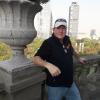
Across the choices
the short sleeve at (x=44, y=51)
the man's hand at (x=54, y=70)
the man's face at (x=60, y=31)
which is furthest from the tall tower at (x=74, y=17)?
the man's hand at (x=54, y=70)

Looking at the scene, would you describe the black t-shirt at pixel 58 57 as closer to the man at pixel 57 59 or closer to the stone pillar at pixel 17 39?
the man at pixel 57 59

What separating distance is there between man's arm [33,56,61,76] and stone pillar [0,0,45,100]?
0.10 m

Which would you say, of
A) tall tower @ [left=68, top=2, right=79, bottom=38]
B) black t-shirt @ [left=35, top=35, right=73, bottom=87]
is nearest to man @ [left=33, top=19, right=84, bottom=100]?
black t-shirt @ [left=35, top=35, right=73, bottom=87]

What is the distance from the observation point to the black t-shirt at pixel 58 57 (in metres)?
2.73

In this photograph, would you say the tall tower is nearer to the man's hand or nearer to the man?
the man

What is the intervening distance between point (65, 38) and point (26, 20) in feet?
2.24

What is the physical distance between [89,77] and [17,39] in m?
2.21

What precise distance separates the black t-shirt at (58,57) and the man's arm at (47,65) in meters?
0.06

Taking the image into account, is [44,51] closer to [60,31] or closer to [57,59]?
[57,59]

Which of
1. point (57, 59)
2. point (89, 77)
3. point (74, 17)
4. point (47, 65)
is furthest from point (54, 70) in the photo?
point (74, 17)

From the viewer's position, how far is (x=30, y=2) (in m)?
2.42

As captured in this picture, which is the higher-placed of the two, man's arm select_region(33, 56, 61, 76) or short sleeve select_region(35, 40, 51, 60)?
short sleeve select_region(35, 40, 51, 60)

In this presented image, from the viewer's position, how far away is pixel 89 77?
4.29m

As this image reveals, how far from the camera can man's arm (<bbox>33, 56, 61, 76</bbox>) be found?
8.39ft
